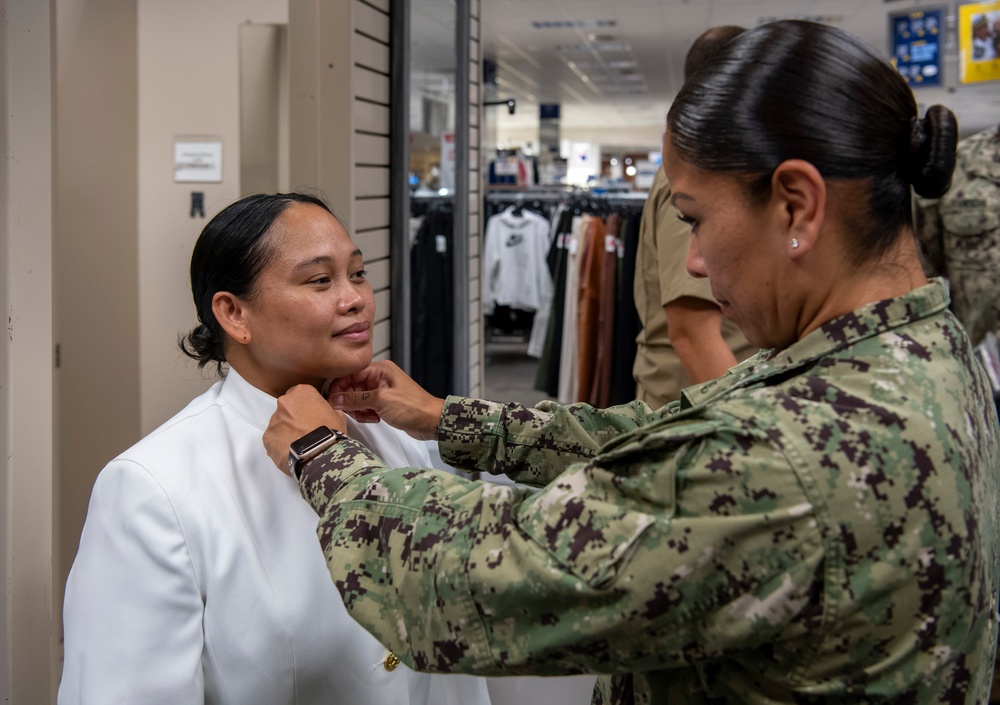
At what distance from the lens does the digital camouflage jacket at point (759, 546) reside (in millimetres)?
885

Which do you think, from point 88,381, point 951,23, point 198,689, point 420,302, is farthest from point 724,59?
point 951,23

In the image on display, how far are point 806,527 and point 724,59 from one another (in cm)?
51

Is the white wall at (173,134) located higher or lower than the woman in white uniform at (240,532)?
higher

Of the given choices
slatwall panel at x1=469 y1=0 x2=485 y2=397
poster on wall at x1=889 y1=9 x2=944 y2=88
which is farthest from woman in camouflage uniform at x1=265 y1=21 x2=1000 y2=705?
poster on wall at x1=889 y1=9 x2=944 y2=88

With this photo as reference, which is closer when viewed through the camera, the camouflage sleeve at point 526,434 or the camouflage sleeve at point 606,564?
the camouflage sleeve at point 606,564

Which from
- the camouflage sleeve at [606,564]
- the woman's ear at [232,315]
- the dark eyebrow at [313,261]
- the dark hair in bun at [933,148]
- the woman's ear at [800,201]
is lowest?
the camouflage sleeve at [606,564]

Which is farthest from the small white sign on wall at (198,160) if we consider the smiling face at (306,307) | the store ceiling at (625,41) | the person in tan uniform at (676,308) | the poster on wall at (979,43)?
the store ceiling at (625,41)

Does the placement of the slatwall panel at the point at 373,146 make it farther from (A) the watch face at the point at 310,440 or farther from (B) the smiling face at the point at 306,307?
(A) the watch face at the point at 310,440

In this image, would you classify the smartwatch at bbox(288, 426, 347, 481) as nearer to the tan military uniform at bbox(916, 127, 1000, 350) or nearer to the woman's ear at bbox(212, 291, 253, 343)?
the woman's ear at bbox(212, 291, 253, 343)

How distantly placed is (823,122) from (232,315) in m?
1.07

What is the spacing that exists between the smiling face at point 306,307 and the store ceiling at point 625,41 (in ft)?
21.3

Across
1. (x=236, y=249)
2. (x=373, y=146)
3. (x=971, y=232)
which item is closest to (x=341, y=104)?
(x=373, y=146)

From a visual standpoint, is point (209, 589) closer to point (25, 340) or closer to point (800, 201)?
point (25, 340)

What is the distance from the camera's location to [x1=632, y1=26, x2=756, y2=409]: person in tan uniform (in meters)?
2.47
